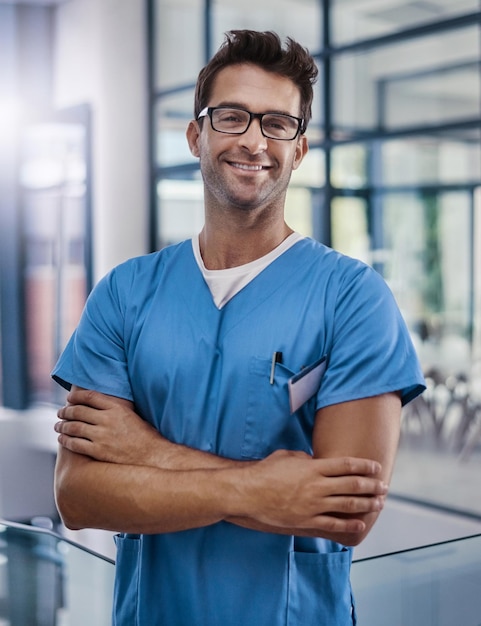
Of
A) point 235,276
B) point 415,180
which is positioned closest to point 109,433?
point 235,276

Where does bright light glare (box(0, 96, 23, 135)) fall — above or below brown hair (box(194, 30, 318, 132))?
above

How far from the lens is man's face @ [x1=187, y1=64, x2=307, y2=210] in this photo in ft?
4.02

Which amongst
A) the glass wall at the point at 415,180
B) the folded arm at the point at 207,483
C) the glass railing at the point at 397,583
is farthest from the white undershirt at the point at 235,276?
the glass wall at the point at 415,180

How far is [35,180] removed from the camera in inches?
247

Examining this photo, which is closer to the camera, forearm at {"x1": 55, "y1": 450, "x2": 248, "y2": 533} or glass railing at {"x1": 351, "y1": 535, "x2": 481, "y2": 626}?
forearm at {"x1": 55, "y1": 450, "x2": 248, "y2": 533}

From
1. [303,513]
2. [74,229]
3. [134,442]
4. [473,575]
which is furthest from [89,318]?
[74,229]

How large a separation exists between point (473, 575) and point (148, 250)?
444 cm

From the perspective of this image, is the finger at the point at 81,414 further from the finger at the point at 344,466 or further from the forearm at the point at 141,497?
the finger at the point at 344,466

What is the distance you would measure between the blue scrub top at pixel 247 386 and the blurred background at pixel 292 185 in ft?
9.78

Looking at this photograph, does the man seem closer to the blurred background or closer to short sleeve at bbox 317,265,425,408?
short sleeve at bbox 317,265,425,408

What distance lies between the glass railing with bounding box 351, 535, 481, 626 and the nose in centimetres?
62

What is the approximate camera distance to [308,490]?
3.54 feet

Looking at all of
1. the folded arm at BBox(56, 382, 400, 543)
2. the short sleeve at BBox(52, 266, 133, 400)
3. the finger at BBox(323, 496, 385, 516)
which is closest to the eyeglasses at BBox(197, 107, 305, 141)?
the short sleeve at BBox(52, 266, 133, 400)

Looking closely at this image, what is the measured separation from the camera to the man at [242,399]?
1113mm
